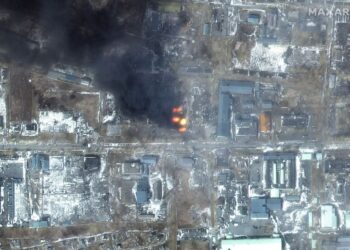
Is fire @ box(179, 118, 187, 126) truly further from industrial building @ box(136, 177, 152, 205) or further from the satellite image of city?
industrial building @ box(136, 177, 152, 205)

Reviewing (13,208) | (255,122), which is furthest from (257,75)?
(13,208)

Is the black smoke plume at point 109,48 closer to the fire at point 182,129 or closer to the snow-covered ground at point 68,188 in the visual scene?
the fire at point 182,129

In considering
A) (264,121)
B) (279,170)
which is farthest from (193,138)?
(279,170)

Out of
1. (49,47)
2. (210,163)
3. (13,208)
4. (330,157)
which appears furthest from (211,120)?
(13,208)

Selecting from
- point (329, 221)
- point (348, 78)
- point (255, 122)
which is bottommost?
point (329, 221)

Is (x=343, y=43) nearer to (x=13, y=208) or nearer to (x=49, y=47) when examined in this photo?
(x=49, y=47)

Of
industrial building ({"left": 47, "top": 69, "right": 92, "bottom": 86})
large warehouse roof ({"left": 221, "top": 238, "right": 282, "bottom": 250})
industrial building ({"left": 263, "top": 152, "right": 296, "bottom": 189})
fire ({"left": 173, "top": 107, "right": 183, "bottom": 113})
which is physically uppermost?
industrial building ({"left": 47, "top": 69, "right": 92, "bottom": 86})

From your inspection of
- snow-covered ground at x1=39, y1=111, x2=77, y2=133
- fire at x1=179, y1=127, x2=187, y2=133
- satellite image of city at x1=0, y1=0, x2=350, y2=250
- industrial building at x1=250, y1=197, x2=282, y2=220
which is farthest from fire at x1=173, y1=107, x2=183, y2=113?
industrial building at x1=250, y1=197, x2=282, y2=220

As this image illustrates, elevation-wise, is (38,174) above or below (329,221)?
above
